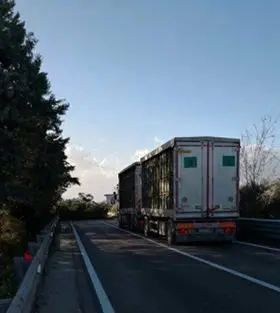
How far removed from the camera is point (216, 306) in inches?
386

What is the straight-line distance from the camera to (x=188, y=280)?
12891 millimetres

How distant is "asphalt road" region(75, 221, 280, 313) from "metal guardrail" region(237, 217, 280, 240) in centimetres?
172

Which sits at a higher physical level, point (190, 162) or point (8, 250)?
point (190, 162)

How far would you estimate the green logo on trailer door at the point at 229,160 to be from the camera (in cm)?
2262

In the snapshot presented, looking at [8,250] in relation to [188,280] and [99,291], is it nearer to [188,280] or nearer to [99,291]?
[99,291]

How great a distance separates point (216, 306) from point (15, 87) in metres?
6.05

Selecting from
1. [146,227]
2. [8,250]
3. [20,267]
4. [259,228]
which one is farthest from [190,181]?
[20,267]

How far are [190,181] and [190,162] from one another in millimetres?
699

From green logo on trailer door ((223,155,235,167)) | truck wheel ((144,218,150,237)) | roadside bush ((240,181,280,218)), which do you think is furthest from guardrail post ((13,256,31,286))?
truck wheel ((144,218,150,237))

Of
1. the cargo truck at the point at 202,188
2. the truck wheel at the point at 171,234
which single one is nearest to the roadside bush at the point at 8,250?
the truck wheel at the point at 171,234

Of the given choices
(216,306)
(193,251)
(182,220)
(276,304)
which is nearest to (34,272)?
(216,306)

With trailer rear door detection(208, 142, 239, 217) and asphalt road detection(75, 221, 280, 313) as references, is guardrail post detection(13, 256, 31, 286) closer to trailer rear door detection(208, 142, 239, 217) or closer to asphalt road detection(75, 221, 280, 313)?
asphalt road detection(75, 221, 280, 313)

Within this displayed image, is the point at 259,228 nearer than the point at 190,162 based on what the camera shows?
No

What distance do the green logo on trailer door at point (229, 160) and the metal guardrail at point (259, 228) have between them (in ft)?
7.81
